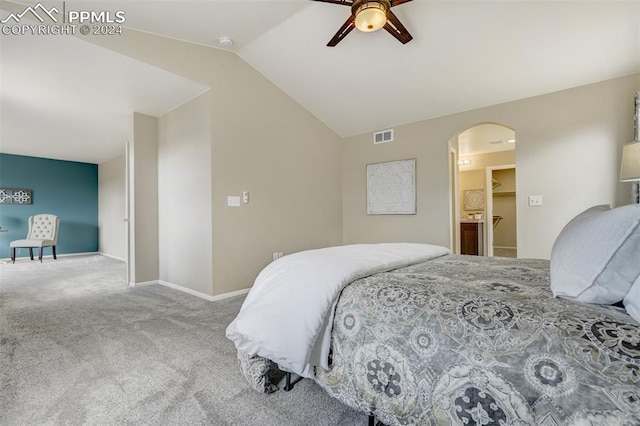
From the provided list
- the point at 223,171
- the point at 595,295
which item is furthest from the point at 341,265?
the point at 223,171

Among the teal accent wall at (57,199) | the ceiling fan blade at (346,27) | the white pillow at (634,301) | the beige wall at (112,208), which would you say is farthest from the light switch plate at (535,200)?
the teal accent wall at (57,199)

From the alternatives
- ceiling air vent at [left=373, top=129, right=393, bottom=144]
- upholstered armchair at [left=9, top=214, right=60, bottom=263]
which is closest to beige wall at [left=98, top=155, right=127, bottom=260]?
upholstered armchair at [left=9, top=214, right=60, bottom=263]

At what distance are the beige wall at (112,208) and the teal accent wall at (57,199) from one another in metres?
0.21

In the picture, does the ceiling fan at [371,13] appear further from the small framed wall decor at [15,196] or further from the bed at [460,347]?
the small framed wall decor at [15,196]

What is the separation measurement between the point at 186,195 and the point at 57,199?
577 cm

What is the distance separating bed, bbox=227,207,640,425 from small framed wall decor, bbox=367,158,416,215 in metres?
2.90

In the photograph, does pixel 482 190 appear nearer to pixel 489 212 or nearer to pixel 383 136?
pixel 489 212

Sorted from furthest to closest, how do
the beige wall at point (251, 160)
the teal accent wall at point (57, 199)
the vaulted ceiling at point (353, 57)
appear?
the teal accent wall at point (57, 199)
the beige wall at point (251, 160)
the vaulted ceiling at point (353, 57)

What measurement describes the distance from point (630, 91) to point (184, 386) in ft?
15.5

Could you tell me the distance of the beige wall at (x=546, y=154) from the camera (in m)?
3.03

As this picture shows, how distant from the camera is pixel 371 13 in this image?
2119mm

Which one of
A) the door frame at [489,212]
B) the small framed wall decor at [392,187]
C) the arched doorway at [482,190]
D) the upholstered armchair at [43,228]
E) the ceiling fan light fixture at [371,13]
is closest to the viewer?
the ceiling fan light fixture at [371,13]

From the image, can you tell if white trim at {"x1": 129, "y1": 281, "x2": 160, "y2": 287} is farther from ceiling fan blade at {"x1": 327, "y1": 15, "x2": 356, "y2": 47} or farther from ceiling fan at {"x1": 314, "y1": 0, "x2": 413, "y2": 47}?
ceiling fan at {"x1": 314, "y1": 0, "x2": 413, "y2": 47}

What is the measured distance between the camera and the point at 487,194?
21.1ft
